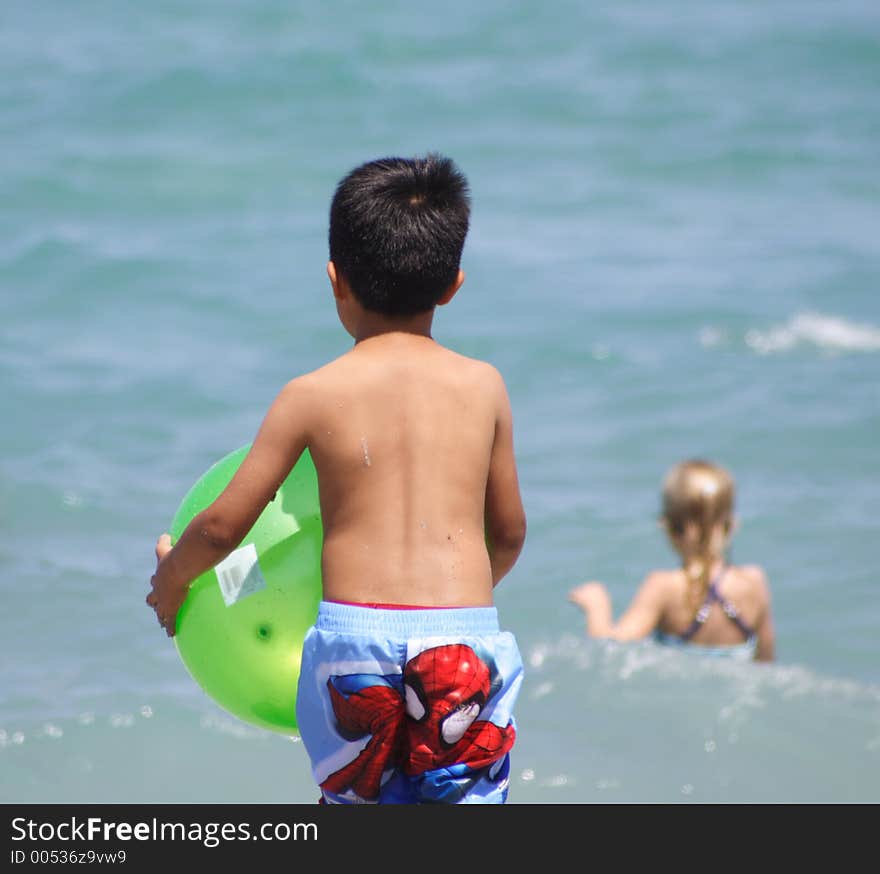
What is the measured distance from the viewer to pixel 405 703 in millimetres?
2607

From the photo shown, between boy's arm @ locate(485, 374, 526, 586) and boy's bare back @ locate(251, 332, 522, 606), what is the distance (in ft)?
0.27

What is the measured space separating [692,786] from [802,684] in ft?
3.04

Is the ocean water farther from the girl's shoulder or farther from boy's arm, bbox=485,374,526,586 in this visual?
boy's arm, bbox=485,374,526,586

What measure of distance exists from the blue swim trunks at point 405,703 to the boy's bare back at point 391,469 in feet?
0.18

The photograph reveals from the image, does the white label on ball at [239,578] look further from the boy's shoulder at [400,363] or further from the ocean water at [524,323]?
the ocean water at [524,323]

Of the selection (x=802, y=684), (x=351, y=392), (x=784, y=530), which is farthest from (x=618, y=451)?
(x=351, y=392)

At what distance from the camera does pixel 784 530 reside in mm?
7301

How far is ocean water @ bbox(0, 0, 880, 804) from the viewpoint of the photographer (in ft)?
16.2

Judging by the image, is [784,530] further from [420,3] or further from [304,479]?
[420,3]

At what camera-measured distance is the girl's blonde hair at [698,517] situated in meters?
5.18

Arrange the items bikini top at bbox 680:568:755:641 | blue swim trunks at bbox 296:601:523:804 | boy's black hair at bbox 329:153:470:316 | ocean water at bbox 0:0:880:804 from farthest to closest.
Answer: bikini top at bbox 680:568:755:641
ocean water at bbox 0:0:880:804
boy's black hair at bbox 329:153:470:316
blue swim trunks at bbox 296:601:523:804

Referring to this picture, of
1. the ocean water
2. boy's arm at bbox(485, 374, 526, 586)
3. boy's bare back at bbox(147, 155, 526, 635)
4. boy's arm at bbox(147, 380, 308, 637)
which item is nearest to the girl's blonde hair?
the ocean water

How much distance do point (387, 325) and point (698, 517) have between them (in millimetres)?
2689

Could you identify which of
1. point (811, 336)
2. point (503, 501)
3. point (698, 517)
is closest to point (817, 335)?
point (811, 336)
